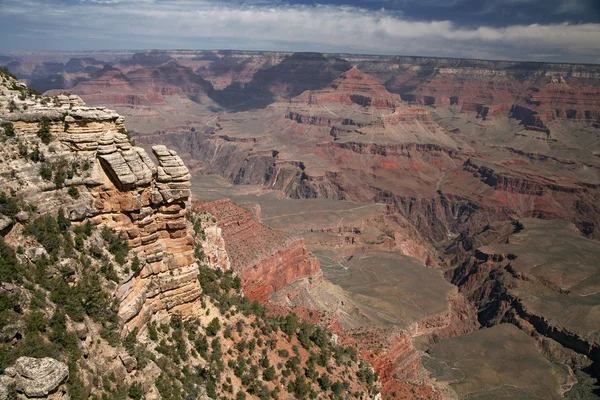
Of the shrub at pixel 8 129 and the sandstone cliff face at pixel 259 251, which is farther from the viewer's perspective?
the sandstone cliff face at pixel 259 251

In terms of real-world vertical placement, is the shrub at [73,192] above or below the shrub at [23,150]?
below

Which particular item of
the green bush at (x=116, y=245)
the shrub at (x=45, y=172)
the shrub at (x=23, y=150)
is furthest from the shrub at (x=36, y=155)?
the green bush at (x=116, y=245)

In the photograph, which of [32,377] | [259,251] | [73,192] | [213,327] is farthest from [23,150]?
[259,251]

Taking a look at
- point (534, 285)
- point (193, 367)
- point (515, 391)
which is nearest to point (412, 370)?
point (515, 391)

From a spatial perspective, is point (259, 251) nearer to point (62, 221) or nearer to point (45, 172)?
point (62, 221)

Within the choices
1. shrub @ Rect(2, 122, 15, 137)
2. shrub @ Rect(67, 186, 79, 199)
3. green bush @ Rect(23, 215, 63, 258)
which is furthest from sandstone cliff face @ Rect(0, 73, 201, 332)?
green bush @ Rect(23, 215, 63, 258)

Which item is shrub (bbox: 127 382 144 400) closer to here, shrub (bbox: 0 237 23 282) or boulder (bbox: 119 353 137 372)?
boulder (bbox: 119 353 137 372)

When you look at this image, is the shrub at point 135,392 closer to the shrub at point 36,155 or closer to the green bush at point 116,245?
the green bush at point 116,245

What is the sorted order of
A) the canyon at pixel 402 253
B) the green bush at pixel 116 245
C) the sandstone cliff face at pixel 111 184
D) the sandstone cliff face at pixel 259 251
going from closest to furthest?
the sandstone cliff face at pixel 111 184
the green bush at pixel 116 245
the canyon at pixel 402 253
the sandstone cliff face at pixel 259 251
